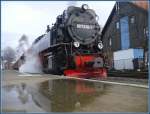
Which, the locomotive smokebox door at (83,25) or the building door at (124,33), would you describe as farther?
the building door at (124,33)

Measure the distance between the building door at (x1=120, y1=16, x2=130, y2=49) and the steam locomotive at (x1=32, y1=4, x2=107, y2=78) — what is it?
18590 millimetres

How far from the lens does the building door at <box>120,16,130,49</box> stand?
3772 centimetres

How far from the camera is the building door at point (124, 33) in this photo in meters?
37.7

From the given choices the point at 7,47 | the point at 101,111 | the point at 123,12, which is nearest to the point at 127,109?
the point at 101,111

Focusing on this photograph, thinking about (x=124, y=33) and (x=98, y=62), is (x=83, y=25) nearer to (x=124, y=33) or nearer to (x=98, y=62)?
(x=98, y=62)

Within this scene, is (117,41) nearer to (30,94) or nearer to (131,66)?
(131,66)

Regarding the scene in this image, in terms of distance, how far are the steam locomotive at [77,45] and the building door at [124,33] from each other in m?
18.6

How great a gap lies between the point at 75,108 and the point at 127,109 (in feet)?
3.69

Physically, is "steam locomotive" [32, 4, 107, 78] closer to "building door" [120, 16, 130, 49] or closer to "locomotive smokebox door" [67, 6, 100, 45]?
"locomotive smokebox door" [67, 6, 100, 45]

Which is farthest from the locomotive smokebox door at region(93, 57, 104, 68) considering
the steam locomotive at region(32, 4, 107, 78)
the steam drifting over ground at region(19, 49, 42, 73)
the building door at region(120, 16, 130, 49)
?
the building door at region(120, 16, 130, 49)

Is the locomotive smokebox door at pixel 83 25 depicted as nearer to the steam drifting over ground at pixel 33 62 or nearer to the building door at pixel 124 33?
the steam drifting over ground at pixel 33 62

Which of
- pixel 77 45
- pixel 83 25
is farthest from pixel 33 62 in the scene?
pixel 77 45

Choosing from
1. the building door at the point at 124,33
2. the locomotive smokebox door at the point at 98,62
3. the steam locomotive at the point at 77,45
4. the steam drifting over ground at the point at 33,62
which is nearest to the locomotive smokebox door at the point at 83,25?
the steam locomotive at the point at 77,45

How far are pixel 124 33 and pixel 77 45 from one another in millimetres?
21821
